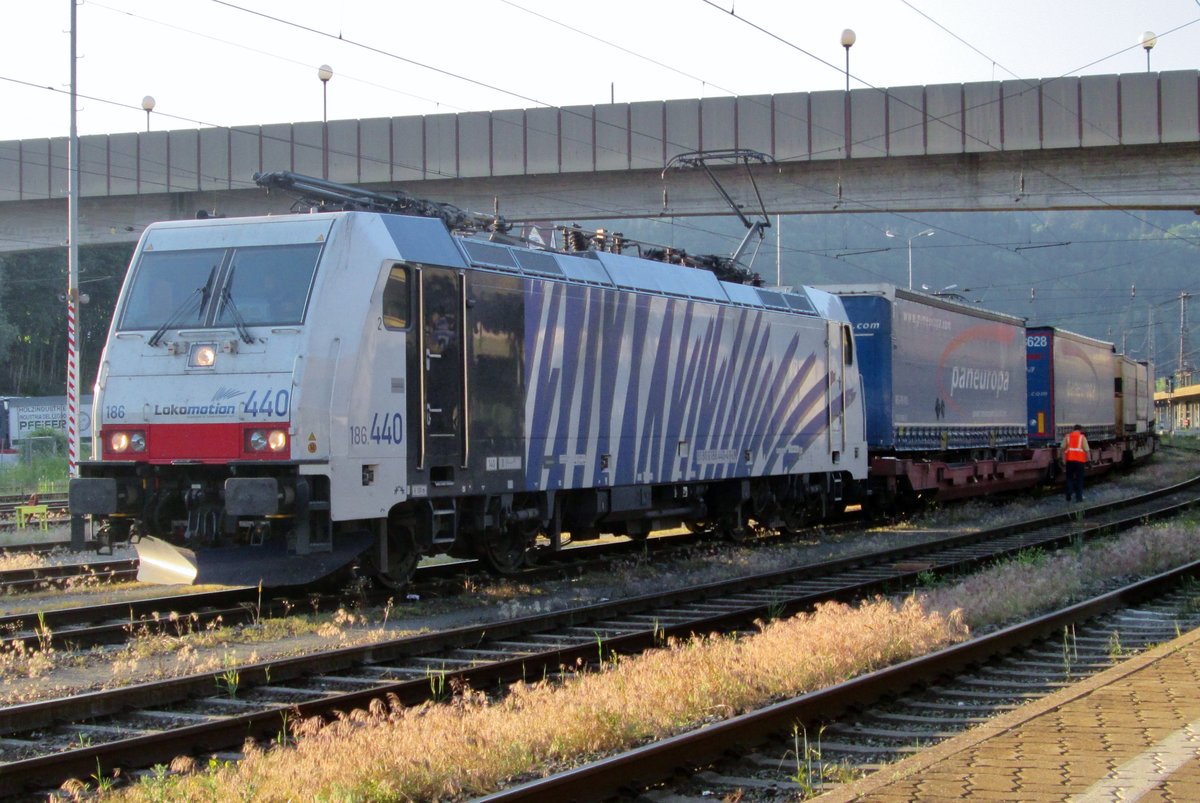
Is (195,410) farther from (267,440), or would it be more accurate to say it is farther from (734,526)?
(734,526)

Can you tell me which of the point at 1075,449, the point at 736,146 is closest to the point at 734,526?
the point at 736,146

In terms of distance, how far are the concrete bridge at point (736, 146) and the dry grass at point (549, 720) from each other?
16.4 metres

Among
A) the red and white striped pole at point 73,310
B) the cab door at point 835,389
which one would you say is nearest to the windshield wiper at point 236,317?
the red and white striped pole at point 73,310

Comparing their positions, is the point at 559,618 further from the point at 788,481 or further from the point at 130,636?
the point at 788,481

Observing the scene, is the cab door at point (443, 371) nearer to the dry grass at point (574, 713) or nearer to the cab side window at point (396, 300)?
the cab side window at point (396, 300)

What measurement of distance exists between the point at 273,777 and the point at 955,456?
20.9m

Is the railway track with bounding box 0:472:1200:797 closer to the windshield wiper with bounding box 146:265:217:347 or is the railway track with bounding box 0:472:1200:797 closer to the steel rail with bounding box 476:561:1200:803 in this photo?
the steel rail with bounding box 476:561:1200:803

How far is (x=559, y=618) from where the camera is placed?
36.8ft

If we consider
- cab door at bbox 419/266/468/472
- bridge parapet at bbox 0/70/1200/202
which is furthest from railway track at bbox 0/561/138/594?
bridge parapet at bbox 0/70/1200/202

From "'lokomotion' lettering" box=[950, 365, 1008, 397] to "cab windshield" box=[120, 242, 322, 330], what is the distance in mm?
15953

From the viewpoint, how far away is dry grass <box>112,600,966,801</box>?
19.6 ft

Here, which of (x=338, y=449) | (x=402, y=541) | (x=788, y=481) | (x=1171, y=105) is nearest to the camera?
(x=338, y=449)

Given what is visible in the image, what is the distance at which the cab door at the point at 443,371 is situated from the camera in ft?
39.9

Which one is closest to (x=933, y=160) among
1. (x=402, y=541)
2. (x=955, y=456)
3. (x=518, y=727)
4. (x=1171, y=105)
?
(x=1171, y=105)
